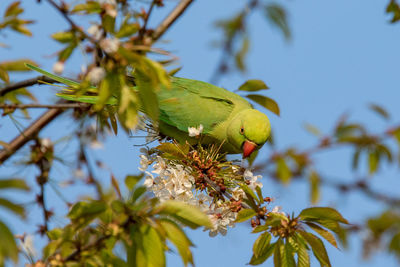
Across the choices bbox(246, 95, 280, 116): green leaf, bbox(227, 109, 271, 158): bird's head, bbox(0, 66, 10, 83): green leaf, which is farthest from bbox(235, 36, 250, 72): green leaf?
bbox(0, 66, 10, 83): green leaf

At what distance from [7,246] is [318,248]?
1.42 meters

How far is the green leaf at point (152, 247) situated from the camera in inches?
63.2

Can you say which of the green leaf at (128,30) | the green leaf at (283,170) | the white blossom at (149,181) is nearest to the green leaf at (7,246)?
the green leaf at (128,30)

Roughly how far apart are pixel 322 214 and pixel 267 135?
133 cm

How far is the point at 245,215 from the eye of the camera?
2.14 m

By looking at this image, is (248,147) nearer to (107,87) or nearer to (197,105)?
(197,105)

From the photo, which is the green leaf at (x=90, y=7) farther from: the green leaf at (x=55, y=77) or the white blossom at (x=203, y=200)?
the white blossom at (x=203, y=200)

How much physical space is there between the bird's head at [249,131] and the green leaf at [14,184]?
2072 mm

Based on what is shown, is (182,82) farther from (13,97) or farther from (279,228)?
(279,228)

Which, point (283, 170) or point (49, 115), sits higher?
point (49, 115)

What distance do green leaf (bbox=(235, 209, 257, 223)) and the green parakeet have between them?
3.62 ft

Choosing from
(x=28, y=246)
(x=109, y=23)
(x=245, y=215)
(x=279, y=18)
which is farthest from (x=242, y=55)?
(x=28, y=246)

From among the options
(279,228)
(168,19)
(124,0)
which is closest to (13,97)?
(124,0)

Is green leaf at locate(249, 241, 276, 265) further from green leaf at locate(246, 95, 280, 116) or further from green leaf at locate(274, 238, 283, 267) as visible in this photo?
green leaf at locate(246, 95, 280, 116)
